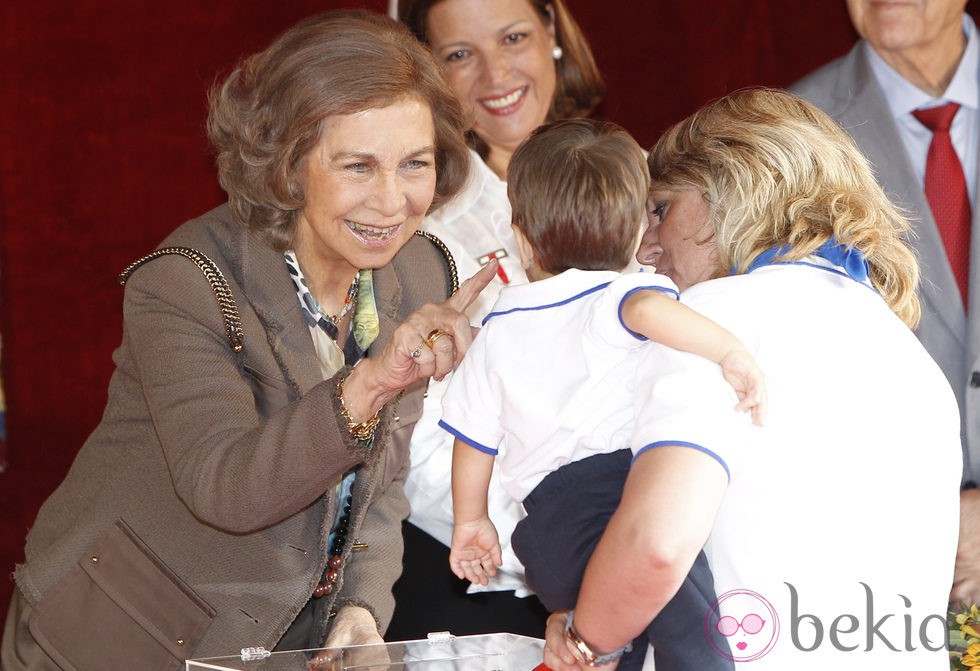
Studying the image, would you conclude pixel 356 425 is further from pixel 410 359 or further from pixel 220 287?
pixel 220 287

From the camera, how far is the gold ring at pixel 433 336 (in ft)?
6.14

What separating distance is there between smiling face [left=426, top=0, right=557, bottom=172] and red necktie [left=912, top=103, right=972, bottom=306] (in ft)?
3.60

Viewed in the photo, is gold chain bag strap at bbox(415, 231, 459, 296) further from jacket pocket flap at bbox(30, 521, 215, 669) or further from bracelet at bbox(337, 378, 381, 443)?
jacket pocket flap at bbox(30, 521, 215, 669)

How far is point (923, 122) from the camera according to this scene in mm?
3322

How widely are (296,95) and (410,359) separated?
565 mm

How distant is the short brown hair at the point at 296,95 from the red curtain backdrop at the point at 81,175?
989 mm

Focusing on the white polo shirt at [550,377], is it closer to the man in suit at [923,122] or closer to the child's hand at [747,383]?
A: the child's hand at [747,383]

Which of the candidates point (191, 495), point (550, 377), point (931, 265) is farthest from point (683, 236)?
point (931, 265)

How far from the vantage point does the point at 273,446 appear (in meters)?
1.86

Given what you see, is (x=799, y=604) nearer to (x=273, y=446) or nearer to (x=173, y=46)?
(x=273, y=446)

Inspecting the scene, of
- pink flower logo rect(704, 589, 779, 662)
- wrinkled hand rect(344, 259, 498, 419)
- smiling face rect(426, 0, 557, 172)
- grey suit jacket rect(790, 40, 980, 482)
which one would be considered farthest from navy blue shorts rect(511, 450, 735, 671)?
smiling face rect(426, 0, 557, 172)

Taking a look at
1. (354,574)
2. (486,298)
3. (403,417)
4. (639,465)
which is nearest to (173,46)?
(486,298)

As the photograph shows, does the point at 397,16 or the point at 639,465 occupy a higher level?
the point at 397,16

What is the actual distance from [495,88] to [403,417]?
1281 mm
